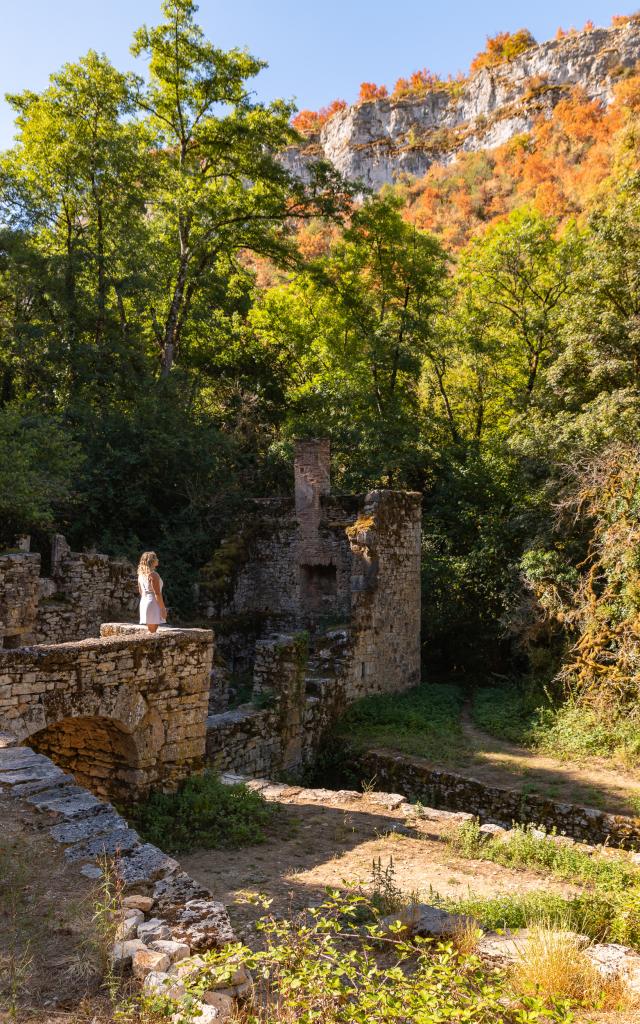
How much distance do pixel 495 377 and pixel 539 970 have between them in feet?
62.7

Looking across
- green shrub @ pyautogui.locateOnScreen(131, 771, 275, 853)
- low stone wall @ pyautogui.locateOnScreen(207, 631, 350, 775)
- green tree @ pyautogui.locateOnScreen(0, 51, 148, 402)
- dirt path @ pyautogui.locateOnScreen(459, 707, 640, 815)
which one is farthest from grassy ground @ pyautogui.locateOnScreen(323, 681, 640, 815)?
green tree @ pyautogui.locateOnScreen(0, 51, 148, 402)

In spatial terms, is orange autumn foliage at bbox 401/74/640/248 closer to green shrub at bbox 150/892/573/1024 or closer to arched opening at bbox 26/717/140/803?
arched opening at bbox 26/717/140/803

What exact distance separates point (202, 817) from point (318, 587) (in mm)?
9855

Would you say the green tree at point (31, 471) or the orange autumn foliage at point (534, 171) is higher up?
the orange autumn foliage at point (534, 171)

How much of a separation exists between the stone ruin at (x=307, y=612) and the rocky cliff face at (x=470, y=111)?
63.1 m

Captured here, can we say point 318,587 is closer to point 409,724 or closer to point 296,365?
point 409,724

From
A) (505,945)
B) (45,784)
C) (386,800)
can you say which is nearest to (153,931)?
(45,784)

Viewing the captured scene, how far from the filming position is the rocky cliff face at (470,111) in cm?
A: 6625

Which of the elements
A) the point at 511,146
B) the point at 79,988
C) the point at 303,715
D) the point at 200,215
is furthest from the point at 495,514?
the point at 511,146

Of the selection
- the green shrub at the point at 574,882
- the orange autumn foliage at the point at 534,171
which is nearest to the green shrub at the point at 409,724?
the green shrub at the point at 574,882

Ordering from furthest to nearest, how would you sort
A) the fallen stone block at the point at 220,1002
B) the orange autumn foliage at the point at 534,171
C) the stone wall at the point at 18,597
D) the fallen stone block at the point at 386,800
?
the orange autumn foliage at the point at 534,171
the stone wall at the point at 18,597
the fallen stone block at the point at 386,800
the fallen stone block at the point at 220,1002

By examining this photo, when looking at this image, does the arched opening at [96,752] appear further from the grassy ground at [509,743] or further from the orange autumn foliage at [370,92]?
the orange autumn foliage at [370,92]

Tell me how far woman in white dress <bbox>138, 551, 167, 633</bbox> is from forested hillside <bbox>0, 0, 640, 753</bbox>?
5.40 metres

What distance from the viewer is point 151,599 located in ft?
25.6
